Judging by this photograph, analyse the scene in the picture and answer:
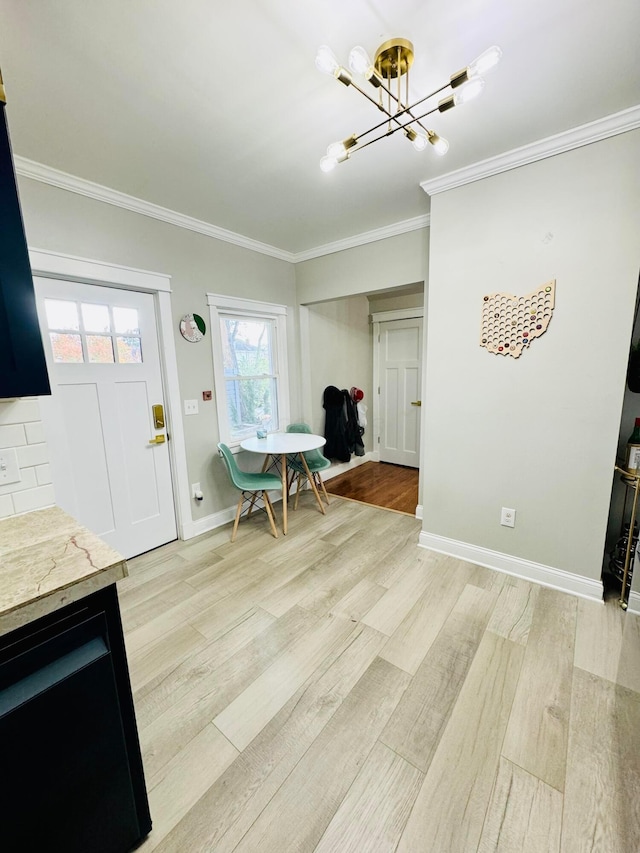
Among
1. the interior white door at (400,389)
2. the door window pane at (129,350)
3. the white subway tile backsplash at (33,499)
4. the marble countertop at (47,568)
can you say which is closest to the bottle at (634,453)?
the marble countertop at (47,568)

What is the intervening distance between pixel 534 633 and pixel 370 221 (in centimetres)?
299

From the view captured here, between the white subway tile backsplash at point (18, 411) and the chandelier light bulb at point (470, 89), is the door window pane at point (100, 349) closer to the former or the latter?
the white subway tile backsplash at point (18, 411)

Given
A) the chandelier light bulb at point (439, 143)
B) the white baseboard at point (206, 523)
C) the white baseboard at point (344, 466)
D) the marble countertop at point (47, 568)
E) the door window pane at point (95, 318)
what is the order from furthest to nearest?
1. the white baseboard at point (344, 466)
2. the white baseboard at point (206, 523)
3. the door window pane at point (95, 318)
4. the chandelier light bulb at point (439, 143)
5. the marble countertop at point (47, 568)

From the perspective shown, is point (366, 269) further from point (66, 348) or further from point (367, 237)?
point (66, 348)

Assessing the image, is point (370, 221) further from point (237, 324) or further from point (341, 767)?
point (341, 767)

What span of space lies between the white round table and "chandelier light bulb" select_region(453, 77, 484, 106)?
2204 mm

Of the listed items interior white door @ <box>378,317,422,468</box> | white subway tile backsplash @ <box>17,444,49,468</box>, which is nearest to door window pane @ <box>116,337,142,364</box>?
white subway tile backsplash @ <box>17,444,49,468</box>

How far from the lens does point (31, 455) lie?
1287 mm

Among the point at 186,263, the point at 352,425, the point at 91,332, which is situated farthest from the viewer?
the point at 352,425

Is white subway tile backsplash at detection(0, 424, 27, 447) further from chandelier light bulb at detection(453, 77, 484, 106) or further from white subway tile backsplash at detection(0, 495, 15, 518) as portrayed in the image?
chandelier light bulb at detection(453, 77, 484, 106)

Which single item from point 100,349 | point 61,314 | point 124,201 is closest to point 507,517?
point 100,349

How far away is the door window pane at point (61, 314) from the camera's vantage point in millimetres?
2023

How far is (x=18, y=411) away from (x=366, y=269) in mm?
2699

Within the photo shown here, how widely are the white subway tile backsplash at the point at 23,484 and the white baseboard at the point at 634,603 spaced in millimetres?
2961
